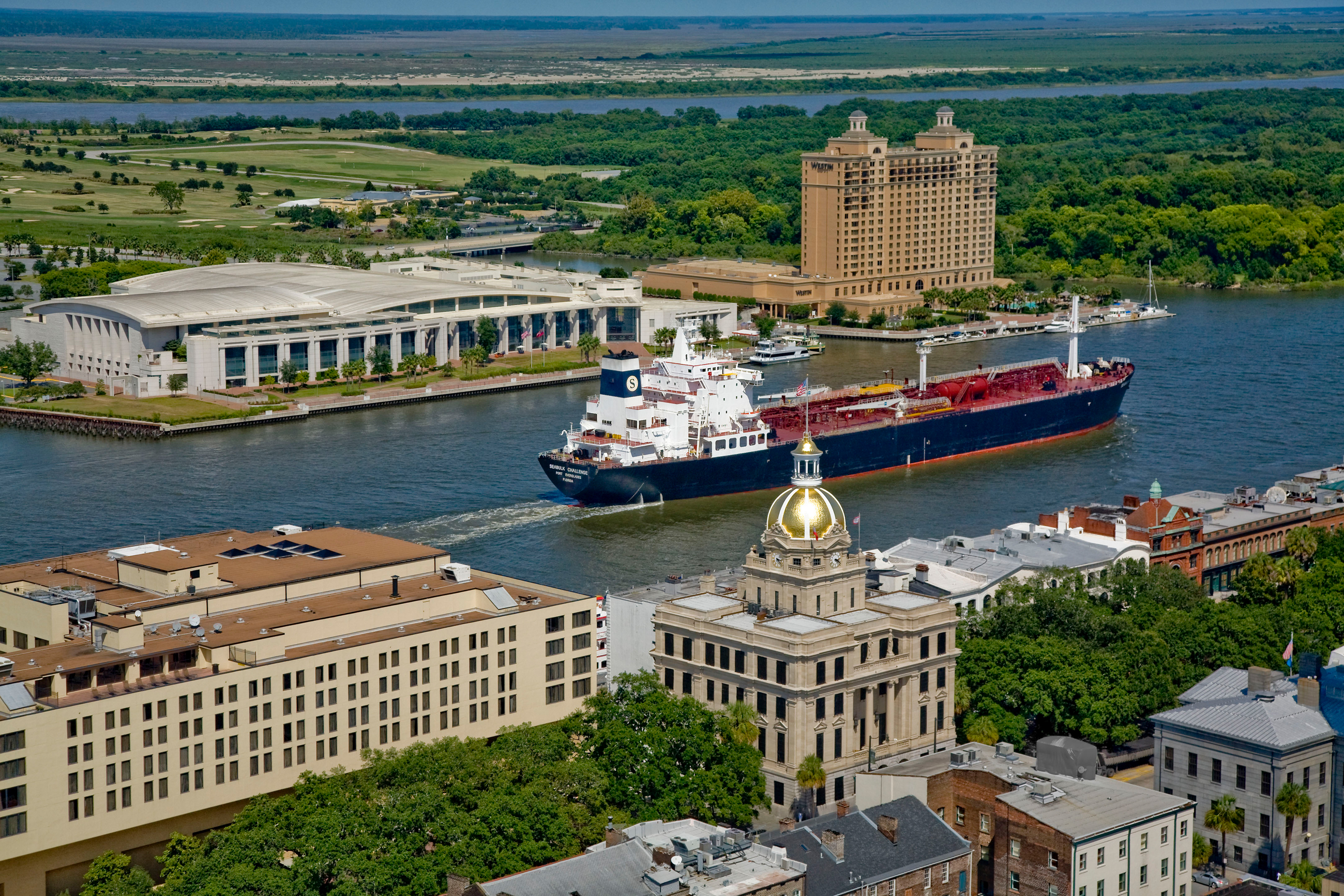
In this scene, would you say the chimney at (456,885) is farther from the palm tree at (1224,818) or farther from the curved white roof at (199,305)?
the curved white roof at (199,305)

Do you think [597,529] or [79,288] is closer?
[597,529]

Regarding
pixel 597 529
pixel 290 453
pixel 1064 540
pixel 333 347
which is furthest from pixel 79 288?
pixel 1064 540

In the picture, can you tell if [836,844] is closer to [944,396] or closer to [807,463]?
[807,463]

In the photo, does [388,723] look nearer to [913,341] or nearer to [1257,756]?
[1257,756]

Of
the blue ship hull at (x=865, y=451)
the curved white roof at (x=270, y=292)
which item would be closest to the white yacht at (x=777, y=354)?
the curved white roof at (x=270, y=292)

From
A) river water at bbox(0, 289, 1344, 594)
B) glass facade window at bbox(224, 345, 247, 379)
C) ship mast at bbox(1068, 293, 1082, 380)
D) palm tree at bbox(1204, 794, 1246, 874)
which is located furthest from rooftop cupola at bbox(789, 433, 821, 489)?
glass facade window at bbox(224, 345, 247, 379)

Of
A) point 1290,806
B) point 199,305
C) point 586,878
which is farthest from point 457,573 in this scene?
point 199,305
